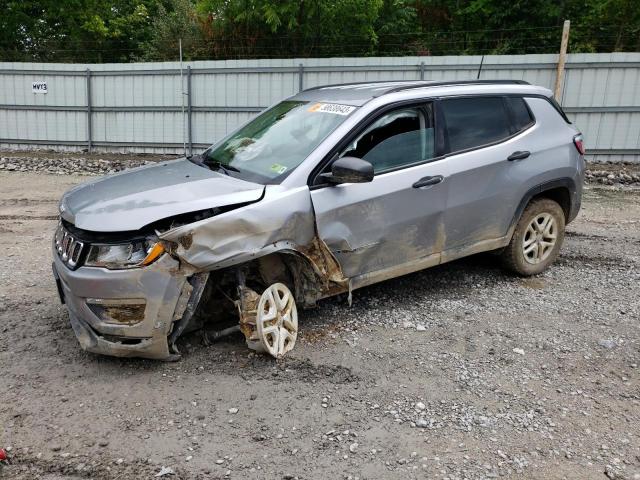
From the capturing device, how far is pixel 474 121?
4844 millimetres

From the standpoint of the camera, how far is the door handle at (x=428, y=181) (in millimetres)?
4350

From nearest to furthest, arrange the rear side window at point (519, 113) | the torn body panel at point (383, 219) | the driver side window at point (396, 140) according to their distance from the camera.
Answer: the torn body panel at point (383, 219) < the driver side window at point (396, 140) < the rear side window at point (519, 113)

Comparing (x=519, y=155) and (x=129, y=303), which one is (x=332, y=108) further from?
(x=129, y=303)

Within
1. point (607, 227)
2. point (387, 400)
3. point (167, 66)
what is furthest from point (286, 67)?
point (387, 400)

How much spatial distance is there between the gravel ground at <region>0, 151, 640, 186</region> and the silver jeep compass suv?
6400mm

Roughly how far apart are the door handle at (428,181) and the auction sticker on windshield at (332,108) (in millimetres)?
746

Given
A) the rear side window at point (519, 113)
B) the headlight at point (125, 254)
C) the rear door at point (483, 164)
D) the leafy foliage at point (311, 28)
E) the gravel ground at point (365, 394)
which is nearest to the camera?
the gravel ground at point (365, 394)

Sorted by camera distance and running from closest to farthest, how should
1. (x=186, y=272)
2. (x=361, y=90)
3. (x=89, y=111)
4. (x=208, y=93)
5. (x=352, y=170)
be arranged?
(x=186, y=272) → (x=352, y=170) → (x=361, y=90) → (x=208, y=93) → (x=89, y=111)

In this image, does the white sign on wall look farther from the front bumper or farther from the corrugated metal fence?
the front bumper

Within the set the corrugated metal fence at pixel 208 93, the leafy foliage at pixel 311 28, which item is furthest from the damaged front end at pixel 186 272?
the leafy foliage at pixel 311 28

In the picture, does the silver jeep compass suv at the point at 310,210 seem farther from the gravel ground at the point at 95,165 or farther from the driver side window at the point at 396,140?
the gravel ground at the point at 95,165

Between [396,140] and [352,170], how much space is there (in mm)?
749

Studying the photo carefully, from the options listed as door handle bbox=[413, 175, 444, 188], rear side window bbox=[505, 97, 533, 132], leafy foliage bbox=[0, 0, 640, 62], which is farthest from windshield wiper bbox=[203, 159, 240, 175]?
leafy foliage bbox=[0, 0, 640, 62]

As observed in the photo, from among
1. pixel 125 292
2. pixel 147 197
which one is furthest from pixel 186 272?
pixel 147 197
